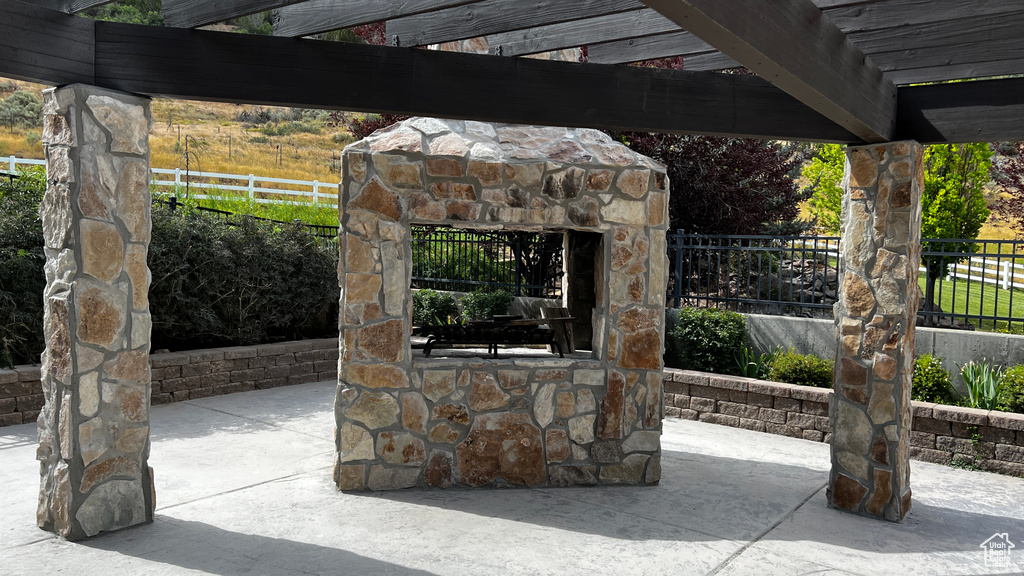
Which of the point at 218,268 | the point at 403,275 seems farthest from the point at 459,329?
the point at 218,268

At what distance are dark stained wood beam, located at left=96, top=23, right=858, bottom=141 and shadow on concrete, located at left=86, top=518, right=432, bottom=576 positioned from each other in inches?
101

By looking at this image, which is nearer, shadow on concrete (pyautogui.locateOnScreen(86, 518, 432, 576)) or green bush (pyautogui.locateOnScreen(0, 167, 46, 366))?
shadow on concrete (pyautogui.locateOnScreen(86, 518, 432, 576))

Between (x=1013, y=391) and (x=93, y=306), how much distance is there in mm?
7111

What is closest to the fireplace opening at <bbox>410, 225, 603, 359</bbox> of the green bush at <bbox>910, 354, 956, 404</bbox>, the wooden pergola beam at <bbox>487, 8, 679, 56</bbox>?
the wooden pergola beam at <bbox>487, 8, 679, 56</bbox>

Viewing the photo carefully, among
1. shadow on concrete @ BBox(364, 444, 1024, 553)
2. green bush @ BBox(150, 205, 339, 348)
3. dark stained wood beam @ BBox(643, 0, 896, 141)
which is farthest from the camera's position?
green bush @ BBox(150, 205, 339, 348)

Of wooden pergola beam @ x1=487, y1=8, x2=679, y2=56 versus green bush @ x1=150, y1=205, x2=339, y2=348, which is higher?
wooden pergola beam @ x1=487, y1=8, x2=679, y2=56

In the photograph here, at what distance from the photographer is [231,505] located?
15.6 ft

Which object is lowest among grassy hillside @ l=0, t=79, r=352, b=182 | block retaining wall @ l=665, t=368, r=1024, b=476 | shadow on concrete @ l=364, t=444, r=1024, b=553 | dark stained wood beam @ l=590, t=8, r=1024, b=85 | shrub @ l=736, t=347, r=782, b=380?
shadow on concrete @ l=364, t=444, r=1024, b=553

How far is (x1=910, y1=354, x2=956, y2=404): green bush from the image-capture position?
6.68m

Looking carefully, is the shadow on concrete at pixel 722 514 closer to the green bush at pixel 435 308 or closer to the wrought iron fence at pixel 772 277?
the wrought iron fence at pixel 772 277

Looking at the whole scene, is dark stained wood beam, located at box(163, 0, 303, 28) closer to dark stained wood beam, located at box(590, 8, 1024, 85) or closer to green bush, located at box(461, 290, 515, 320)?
dark stained wood beam, located at box(590, 8, 1024, 85)

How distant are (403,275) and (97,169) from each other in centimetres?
199

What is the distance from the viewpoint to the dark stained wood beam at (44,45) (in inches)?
138

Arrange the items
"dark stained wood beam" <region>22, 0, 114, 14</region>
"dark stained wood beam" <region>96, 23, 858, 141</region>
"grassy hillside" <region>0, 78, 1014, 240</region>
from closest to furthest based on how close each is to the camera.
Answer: "dark stained wood beam" <region>22, 0, 114, 14</region> → "dark stained wood beam" <region>96, 23, 858, 141</region> → "grassy hillside" <region>0, 78, 1014, 240</region>
